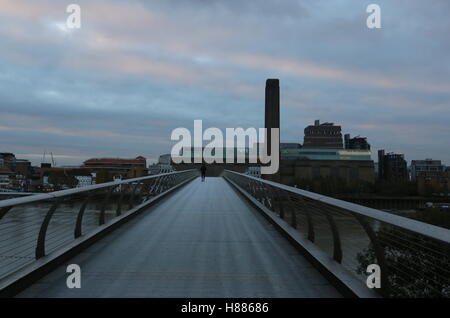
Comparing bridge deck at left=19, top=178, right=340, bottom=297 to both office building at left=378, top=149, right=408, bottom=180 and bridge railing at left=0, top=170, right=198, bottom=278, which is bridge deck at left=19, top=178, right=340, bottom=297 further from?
office building at left=378, top=149, right=408, bottom=180

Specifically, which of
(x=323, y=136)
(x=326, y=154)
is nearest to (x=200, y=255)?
(x=326, y=154)

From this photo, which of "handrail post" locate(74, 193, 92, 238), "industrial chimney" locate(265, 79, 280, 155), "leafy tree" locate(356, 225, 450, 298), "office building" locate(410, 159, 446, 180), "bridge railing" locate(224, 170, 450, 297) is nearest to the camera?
"bridge railing" locate(224, 170, 450, 297)

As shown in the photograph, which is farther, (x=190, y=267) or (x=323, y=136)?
Result: (x=323, y=136)

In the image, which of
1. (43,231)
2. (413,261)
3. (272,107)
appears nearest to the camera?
(43,231)

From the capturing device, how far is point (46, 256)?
4.75 metres

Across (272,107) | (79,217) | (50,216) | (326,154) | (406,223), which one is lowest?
(79,217)

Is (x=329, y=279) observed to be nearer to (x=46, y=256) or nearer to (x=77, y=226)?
(x=46, y=256)

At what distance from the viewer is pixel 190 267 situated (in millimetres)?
4859

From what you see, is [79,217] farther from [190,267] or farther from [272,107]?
[272,107]

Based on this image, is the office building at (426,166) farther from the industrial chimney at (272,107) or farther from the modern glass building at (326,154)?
the industrial chimney at (272,107)

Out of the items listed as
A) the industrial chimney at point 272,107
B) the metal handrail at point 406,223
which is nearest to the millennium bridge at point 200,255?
the metal handrail at point 406,223

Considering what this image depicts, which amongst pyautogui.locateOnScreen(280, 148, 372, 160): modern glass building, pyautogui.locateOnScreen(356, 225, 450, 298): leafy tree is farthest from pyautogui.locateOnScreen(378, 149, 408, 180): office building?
pyautogui.locateOnScreen(356, 225, 450, 298): leafy tree

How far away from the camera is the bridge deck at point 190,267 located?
154 inches

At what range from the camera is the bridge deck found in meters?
3.92
